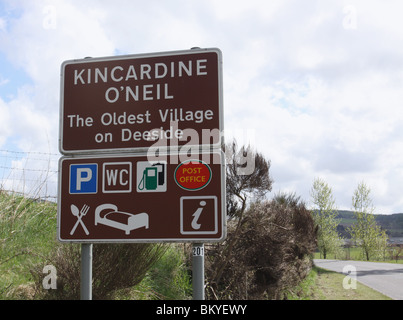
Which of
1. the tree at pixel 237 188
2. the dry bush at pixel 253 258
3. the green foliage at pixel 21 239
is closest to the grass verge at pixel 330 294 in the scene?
the dry bush at pixel 253 258

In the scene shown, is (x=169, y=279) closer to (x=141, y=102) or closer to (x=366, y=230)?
(x=141, y=102)

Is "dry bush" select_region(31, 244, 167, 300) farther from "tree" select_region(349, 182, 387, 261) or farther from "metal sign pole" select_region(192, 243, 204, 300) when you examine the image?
"tree" select_region(349, 182, 387, 261)

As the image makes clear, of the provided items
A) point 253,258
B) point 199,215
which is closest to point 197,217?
point 199,215

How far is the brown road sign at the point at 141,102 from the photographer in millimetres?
2953

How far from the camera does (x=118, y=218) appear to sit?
2.96 metres

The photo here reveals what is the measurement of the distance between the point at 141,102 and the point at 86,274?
1.38 meters

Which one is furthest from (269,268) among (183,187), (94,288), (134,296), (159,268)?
(183,187)

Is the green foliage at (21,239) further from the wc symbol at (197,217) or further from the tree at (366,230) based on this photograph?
the tree at (366,230)

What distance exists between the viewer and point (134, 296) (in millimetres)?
5383

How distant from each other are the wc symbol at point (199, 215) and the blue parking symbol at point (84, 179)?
74cm

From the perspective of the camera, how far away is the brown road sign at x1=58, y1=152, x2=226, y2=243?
111 inches

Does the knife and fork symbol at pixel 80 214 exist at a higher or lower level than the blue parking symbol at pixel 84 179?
lower
